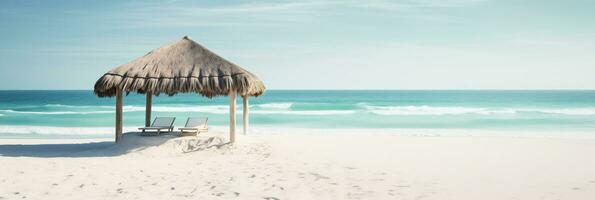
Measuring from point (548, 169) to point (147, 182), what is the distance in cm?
517

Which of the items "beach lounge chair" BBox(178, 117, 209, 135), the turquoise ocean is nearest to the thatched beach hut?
"beach lounge chair" BBox(178, 117, 209, 135)

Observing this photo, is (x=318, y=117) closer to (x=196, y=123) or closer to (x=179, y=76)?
(x=196, y=123)

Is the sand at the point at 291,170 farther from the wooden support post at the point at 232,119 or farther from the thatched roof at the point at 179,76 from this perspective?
the thatched roof at the point at 179,76

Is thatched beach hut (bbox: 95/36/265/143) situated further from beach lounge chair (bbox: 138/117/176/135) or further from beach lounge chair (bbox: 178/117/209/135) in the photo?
beach lounge chair (bbox: 178/117/209/135)

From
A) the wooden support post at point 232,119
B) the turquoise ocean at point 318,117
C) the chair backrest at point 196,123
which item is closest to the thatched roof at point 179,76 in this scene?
the wooden support post at point 232,119

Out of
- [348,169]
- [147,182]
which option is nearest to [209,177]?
[147,182]

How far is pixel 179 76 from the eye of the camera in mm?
8000

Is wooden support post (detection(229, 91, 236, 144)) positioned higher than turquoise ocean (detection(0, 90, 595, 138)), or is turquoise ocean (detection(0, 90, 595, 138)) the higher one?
wooden support post (detection(229, 91, 236, 144))

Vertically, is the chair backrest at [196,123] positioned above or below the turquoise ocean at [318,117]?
above

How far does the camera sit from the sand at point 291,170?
525 centimetres

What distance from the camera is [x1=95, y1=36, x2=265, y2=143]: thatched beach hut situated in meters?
7.92

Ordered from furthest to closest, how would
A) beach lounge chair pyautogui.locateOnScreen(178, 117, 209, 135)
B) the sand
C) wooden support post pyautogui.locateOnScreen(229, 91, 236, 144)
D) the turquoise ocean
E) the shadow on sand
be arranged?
the turquoise ocean, beach lounge chair pyautogui.locateOnScreen(178, 117, 209, 135), wooden support post pyautogui.locateOnScreen(229, 91, 236, 144), the shadow on sand, the sand

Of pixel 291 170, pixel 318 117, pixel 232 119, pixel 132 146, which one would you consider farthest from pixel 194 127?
pixel 318 117

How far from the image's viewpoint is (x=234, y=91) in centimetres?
818
